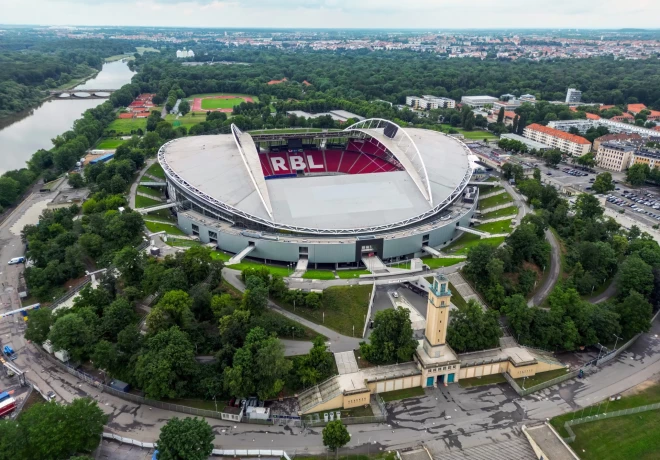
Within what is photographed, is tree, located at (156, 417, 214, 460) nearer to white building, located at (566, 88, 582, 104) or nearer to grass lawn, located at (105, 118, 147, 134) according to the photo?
grass lawn, located at (105, 118, 147, 134)

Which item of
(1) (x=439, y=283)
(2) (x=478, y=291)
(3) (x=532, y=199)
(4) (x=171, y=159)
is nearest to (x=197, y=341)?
(1) (x=439, y=283)

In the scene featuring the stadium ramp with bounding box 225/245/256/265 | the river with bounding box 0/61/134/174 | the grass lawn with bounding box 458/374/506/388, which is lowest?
the river with bounding box 0/61/134/174

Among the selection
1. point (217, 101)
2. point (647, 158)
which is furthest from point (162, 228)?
point (217, 101)

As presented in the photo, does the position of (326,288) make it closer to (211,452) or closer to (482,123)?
(211,452)

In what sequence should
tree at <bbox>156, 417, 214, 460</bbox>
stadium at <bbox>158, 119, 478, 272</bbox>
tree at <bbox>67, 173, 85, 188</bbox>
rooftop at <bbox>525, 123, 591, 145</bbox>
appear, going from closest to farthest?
tree at <bbox>156, 417, 214, 460</bbox> → stadium at <bbox>158, 119, 478, 272</bbox> → tree at <bbox>67, 173, 85, 188</bbox> → rooftop at <bbox>525, 123, 591, 145</bbox>

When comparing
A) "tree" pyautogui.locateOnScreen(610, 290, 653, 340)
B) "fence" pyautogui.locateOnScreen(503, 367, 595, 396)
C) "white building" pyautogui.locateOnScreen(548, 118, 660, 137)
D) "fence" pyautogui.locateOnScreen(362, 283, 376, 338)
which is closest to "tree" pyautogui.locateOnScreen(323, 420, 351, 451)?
"fence" pyautogui.locateOnScreen(362, 283, 376, 338)

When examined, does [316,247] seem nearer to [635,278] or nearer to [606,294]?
[606,294]
